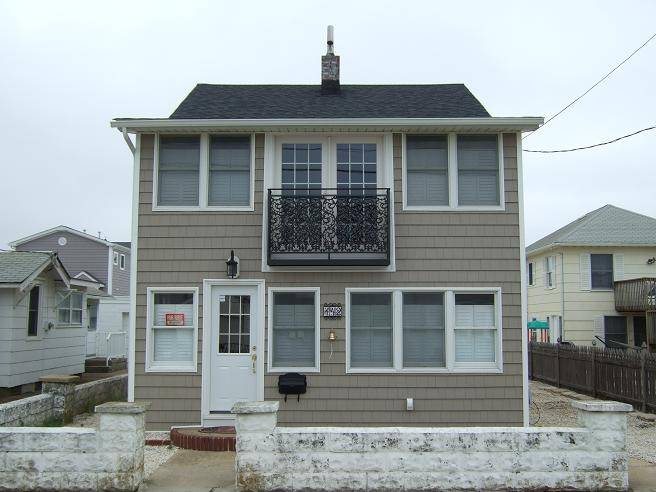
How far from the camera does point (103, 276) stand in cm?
3030

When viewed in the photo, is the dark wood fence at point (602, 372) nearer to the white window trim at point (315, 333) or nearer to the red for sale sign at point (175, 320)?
the white window trim at point (315, 333)

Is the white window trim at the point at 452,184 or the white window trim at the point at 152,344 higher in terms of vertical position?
the white window trim at the point at 452,184

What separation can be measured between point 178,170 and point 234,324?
→ 2.60 metres

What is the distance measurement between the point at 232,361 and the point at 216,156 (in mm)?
3241

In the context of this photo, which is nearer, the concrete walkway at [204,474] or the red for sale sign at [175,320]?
the concrete walkway at [204,474]

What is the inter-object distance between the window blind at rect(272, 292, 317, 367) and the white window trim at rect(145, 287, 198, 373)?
47.2 inches

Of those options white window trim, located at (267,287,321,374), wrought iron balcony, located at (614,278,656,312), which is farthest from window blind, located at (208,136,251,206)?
wrought iron balcony, located at (614,278,656,312)

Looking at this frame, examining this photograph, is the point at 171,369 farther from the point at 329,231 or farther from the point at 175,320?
the point at 329,231

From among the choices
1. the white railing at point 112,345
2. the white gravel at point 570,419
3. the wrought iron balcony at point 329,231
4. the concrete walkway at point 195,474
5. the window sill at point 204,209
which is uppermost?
the window sill at point 204,209

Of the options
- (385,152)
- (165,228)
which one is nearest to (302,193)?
(385,152)

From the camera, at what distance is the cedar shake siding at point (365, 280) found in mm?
10078

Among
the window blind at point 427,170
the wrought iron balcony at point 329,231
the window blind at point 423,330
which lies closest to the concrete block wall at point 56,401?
the wrought iron balcony at point 329,231

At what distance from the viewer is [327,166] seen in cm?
1071

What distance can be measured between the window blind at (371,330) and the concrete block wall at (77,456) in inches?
166
